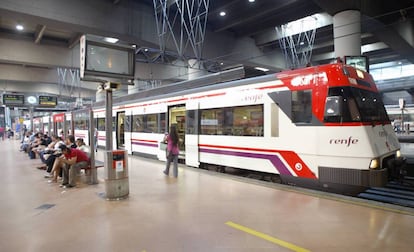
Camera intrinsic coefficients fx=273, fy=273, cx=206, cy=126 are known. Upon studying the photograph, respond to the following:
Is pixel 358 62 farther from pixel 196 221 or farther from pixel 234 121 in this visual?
pixel 196 221

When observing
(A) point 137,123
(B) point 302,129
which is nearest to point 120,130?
(A) point 137,123

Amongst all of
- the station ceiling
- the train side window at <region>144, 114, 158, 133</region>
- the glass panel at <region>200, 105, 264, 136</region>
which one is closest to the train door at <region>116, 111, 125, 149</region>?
the train side window at <region>144, 114, 158, 133</region>

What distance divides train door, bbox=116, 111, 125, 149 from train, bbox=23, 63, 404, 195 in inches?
244

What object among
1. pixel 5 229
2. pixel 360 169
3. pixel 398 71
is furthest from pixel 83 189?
pixel 398 71

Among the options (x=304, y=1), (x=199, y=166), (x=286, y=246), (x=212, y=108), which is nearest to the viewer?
(x=286, y=246)

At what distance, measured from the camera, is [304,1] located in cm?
1098

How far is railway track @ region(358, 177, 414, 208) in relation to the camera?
5.18 m

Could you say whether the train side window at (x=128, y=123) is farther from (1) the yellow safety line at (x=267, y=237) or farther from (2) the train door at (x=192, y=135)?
(1) the yellow safety line at (x=267, y=237)

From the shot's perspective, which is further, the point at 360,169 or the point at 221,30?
the point at 221,30

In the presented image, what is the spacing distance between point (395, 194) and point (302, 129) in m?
2.46

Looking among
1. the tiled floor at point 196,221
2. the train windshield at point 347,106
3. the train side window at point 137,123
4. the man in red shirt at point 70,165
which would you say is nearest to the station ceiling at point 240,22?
the train side window at point 137,123

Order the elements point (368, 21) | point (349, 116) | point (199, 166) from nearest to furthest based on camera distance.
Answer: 1. point (349, 116)
2. point (199, 166)
3. point (368, 21)

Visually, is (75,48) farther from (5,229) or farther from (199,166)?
(5,229)

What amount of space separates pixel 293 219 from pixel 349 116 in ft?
7.06
